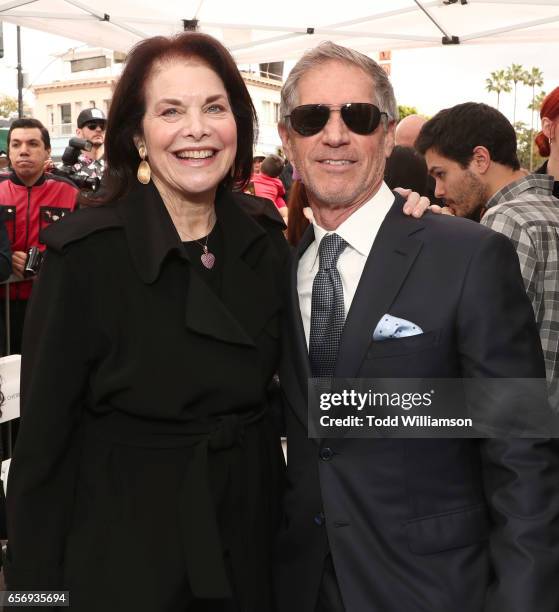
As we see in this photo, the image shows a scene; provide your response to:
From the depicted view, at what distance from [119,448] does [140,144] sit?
94 centimetres

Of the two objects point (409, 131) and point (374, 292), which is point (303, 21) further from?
point (374, 292)

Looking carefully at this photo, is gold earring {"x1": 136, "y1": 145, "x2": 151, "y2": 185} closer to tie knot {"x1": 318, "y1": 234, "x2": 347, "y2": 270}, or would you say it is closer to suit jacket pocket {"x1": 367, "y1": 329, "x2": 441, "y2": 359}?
tie knot {"x1": 318, "y1": 234, "x2": 347, "y2": 270}

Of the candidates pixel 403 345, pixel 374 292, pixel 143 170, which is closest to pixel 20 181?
pixel 143 170

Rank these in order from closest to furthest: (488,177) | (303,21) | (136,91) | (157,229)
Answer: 1. (157,229)
2. (136,91)
3. (488,177)
4. (303,21)

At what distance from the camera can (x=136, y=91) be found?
7.57ft

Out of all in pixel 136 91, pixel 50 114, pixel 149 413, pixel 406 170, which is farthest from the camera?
pixel 50 114

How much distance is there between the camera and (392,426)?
6.35ft

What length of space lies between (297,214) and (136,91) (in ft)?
3.35

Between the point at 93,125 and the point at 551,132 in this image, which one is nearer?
the point at 551,132

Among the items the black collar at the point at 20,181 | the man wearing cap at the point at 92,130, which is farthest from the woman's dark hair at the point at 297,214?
the man wearing cap at the point at 92,130

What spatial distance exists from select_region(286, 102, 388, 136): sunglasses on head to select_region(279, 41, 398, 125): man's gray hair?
42mm

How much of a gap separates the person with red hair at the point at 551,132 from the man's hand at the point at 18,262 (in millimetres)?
3878

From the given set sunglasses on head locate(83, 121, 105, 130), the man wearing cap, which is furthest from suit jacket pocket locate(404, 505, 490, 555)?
sunglasses on head locate(83, 121, 105, 130)

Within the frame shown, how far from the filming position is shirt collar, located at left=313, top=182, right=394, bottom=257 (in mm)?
2104
